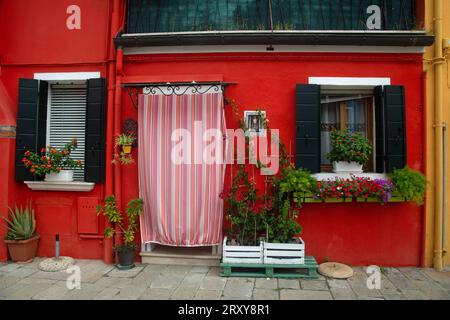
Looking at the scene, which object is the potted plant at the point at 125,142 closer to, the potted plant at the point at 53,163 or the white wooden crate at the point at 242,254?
the potted plant at the point at 53,163

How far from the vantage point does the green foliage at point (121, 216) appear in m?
5.18

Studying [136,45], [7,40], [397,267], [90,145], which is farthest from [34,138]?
[397,267]

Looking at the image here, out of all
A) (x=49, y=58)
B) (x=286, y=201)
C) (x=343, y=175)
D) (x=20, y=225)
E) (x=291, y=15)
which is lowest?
(x=20, y=225)

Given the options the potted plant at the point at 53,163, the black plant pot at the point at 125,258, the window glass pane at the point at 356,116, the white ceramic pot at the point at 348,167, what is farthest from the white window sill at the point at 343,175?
the potted plant at the point at 53,163

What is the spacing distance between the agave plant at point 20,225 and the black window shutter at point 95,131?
1228 millimetres

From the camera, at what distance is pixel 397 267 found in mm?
5254

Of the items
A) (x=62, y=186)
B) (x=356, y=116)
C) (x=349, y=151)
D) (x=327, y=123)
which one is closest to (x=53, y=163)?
(x=62, y=186)

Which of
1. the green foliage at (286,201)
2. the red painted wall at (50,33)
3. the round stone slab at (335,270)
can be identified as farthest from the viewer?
the red painted wall at (50,33)

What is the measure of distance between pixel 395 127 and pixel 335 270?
2550 mm

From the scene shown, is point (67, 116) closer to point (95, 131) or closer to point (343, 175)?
point (95, 131)

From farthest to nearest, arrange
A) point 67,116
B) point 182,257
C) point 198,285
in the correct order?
point 67,116
point 182,257
point 198,285

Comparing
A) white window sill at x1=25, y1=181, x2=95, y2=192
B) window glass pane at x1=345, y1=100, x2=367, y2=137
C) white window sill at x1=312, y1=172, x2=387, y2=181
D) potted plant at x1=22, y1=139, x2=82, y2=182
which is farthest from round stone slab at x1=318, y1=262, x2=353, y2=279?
potted plant at x1=22, y1=139, x2=82, y2=182

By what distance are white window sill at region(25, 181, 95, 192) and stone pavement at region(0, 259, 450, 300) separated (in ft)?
4.40

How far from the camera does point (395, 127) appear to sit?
5195 millimetres
